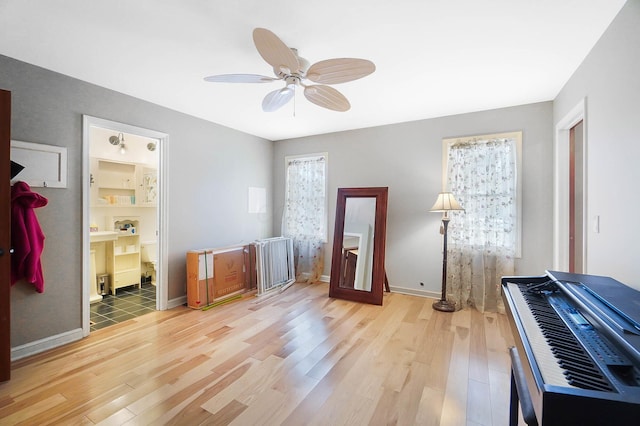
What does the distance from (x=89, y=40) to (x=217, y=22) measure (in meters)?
1.04

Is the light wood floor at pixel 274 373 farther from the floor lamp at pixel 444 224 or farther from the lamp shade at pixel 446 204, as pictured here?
the lamp shade at pixel 446 204

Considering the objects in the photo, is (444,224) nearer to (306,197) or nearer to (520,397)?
(306,197)

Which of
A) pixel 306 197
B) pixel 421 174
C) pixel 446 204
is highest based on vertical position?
pixel 421 174

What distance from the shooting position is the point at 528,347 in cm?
94

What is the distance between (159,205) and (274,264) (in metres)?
1.79

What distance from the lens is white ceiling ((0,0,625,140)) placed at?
1.70 metres

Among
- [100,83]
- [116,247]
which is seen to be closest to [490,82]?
[100,83]

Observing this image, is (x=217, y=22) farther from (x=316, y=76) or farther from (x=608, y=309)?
(x=608, y=309)

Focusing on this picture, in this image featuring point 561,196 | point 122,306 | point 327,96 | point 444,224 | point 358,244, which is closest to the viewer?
point 327,96

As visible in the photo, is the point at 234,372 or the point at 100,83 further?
the point at 100,83

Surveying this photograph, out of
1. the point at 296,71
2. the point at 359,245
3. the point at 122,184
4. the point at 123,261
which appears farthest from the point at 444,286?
the point at 122,184

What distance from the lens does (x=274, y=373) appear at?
2055mm

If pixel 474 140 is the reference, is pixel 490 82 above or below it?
above

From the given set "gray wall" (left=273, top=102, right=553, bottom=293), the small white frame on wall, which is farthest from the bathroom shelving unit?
"gray wall" (left=273, top=102, right=553, bottom=293)
